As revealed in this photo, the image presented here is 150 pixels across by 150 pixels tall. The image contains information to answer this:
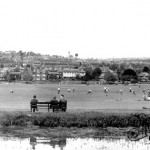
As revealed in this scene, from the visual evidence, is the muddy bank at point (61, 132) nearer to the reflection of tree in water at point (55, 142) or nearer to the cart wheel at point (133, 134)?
the cart wheel at point (133, 134)

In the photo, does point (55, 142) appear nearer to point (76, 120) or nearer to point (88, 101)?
point (76, 120)

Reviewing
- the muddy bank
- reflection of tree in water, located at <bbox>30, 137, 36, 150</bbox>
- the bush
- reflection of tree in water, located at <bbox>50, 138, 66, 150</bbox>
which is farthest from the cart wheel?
reflection of tree in water, located at <bbox>30, 137, 36, 150</bbox>

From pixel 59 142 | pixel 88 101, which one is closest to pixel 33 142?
pixel 59 142

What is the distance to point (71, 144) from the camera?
21828 mm

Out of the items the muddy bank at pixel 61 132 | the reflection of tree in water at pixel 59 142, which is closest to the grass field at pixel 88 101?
the muddy bank at pixel 61 132

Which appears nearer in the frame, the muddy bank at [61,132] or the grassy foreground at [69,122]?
the muddy bank at [61,132]

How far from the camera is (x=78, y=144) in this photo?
2178 centimetres

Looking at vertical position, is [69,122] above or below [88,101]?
above

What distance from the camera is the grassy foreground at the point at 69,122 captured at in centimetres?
2591

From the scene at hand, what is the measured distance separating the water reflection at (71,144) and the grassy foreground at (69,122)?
253 centimetres

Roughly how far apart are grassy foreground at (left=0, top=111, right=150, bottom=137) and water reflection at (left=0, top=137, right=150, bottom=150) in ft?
8.30

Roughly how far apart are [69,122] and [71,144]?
478 cm

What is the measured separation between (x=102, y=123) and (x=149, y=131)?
3.11m

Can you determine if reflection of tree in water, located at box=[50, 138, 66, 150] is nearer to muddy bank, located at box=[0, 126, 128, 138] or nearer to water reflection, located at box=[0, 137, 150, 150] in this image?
water reflection, located at box=[0, 137, 150, 150]
